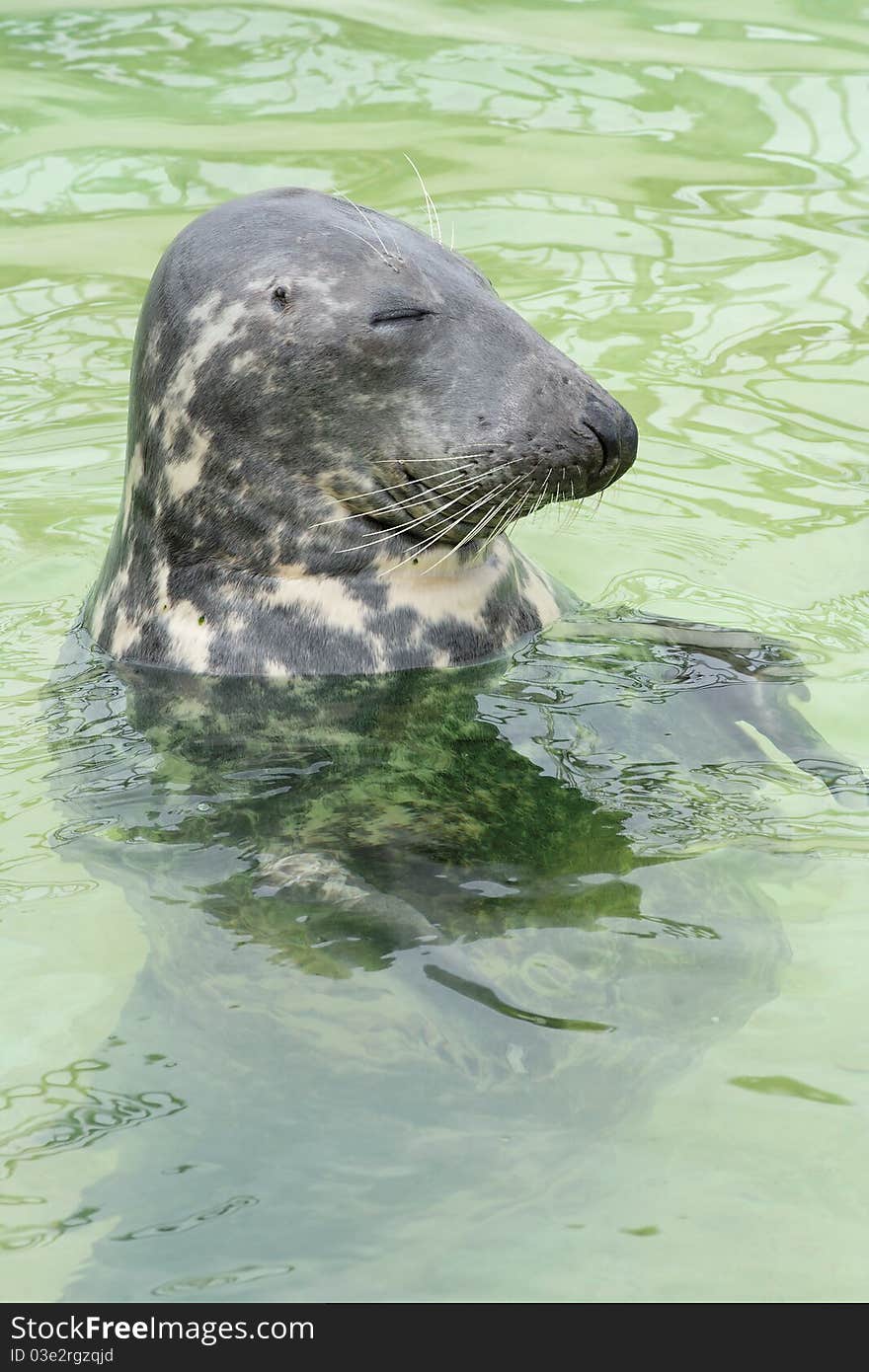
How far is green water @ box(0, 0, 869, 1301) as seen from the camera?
9.50 feet

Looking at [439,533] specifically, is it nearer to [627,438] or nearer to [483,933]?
[627,438]

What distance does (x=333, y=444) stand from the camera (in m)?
4.12

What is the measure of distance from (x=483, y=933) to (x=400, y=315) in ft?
4.86

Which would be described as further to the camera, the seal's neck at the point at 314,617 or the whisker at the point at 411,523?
the seal's neck at the point at 314,617

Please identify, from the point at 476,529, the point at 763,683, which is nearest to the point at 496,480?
the point at 476,529

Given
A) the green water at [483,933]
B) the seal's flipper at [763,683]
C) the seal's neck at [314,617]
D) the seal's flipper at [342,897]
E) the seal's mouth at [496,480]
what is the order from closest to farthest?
the green water at [483,933] < the seal's flipper at [342,897] < the seal's mouth at [496,480] < the seal's flipper at [763,683] < the seal's neck at [314,617]

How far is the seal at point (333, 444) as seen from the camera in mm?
4012

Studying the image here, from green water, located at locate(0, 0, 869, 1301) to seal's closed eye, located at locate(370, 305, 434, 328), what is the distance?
0.87 m

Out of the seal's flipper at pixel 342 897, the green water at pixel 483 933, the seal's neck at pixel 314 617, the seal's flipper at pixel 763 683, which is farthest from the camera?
the seal's neck at pixel 314 617

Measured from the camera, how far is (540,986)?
3.38 meters

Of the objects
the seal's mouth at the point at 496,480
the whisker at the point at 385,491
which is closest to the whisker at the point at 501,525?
the seal's mouth at the point at 496,480

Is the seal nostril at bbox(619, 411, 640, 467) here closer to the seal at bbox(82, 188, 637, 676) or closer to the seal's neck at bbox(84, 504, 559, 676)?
the seal at bbox(82, 188, 637, 676)

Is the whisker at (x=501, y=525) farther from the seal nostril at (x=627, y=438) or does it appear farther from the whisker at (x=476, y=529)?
the seal nostril at (x=627, y=438)
